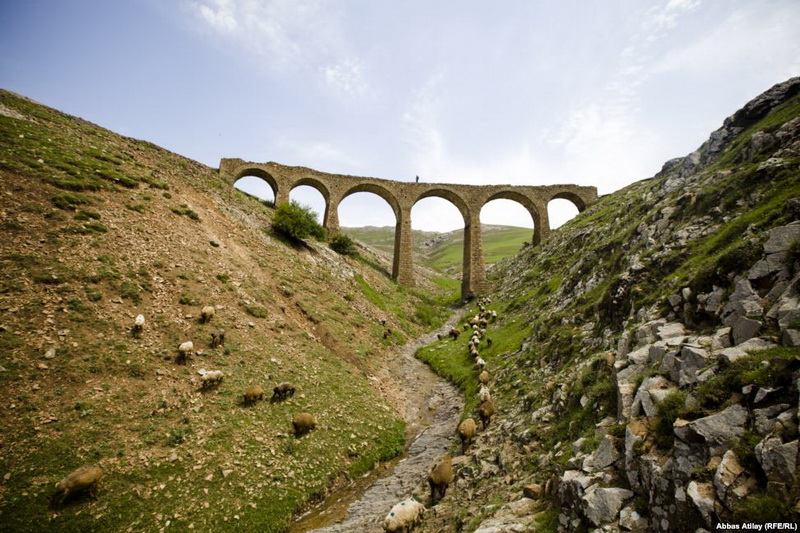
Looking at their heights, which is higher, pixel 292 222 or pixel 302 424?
pixel 292 222

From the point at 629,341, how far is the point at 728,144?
16.3 metres

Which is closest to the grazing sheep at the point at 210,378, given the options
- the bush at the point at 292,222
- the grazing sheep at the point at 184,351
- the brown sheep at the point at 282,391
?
the grazing sheep at the point at 184,351

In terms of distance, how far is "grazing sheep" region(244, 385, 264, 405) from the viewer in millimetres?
15000

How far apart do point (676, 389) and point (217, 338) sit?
1730cm

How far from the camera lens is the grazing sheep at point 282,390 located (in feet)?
52.4

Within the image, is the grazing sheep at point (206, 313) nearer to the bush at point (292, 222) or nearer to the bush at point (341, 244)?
the bush at point (292, 222)

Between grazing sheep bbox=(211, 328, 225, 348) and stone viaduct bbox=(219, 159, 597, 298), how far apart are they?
30.7 m

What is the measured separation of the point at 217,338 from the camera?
17422mm

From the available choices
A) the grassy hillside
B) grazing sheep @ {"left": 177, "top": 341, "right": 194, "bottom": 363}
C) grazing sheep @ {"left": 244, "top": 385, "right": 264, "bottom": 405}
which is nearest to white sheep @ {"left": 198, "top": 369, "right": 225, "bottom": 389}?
the grassy hillside

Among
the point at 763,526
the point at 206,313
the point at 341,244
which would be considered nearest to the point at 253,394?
the point at 206,313

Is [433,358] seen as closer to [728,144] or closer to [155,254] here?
[155,254]

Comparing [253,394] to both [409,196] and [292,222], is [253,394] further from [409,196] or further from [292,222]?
[409,196]

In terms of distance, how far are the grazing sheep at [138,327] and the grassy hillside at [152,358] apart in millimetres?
237

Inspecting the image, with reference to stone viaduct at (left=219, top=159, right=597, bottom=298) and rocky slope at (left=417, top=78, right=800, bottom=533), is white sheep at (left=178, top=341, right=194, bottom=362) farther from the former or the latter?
stone viaduct at (left=219, top=159, right=597, bottom=298)
